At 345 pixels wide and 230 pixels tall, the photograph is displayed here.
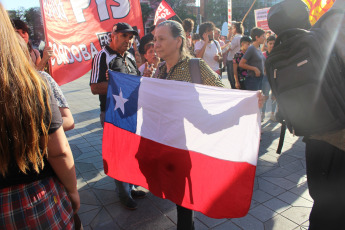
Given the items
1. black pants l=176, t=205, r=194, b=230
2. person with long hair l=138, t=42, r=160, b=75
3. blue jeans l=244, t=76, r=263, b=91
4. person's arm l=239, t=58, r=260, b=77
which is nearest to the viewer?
black pants l=176, t=205, r=194, b=230

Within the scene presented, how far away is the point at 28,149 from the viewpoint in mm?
1152

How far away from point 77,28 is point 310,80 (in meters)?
2.91

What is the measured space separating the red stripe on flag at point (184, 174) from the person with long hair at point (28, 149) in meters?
0.97

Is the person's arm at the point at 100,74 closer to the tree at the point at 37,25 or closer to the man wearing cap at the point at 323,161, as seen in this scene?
the tree at the point at 37,25

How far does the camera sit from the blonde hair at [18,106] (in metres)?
1.07

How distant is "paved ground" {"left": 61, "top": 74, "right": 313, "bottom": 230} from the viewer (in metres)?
2.67

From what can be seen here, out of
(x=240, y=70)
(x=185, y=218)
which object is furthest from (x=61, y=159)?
(x=240, y=70)

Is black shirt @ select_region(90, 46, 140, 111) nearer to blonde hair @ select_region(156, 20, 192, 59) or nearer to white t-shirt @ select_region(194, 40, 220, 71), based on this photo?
blonde hair @ select_region(156, 20, 192, 59)

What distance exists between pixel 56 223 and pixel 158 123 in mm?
1209

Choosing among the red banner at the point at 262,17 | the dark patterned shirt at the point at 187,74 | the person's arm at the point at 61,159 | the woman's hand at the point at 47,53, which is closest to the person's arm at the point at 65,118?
the person's arm at the point at 61,159

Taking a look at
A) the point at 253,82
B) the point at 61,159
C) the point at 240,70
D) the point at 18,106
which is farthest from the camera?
the point at 240,70

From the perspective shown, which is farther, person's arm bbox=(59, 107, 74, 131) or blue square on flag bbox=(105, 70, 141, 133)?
blue square on flag bbox=(105, 70, 141, 133)

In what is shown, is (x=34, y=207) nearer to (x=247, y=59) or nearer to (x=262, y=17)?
(x=247, y=59)

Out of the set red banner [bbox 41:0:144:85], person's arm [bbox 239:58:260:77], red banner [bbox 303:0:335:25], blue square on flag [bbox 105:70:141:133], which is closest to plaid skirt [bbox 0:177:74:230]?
blue square on flag [bbox 105:70:141:133]
